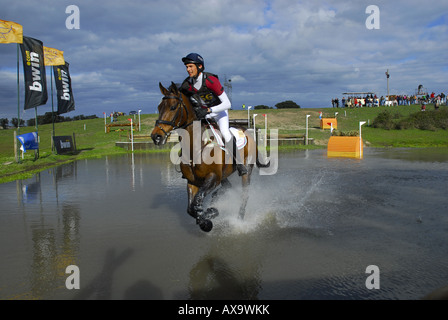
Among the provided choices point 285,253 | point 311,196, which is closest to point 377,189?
point 311,196

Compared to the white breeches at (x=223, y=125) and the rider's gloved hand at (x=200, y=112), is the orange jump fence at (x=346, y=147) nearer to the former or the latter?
the white breeches at (x=223, y=125)

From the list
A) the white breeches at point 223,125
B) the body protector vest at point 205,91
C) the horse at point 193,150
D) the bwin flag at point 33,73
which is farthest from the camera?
the bwin flag at point 33,73

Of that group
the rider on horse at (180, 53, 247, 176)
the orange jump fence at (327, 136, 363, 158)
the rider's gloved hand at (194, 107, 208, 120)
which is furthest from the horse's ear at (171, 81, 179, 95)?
the orange jump fence at (327, 136, 363, 158)

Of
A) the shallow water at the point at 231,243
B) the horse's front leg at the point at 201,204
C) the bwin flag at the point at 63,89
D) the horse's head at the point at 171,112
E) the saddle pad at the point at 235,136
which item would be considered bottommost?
the shallow water at the point at 231,243

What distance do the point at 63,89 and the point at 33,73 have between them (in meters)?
5.35

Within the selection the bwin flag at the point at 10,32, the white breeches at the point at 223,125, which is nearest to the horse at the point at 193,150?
the white breeches at the point at 223,125

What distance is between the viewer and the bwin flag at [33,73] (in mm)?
18453

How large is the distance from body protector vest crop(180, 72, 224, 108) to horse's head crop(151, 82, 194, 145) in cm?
32

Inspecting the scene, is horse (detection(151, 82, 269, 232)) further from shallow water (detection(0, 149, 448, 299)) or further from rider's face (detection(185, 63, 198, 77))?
shallow water (detection(0, 149, 448, 299))

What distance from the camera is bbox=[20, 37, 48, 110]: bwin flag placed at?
1845 centimetres

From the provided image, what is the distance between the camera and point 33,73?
1891 centimetres

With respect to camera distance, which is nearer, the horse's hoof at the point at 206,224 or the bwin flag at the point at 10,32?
the horse's hoof at the point at 206,224

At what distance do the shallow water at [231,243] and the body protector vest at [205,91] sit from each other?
2720 mm
